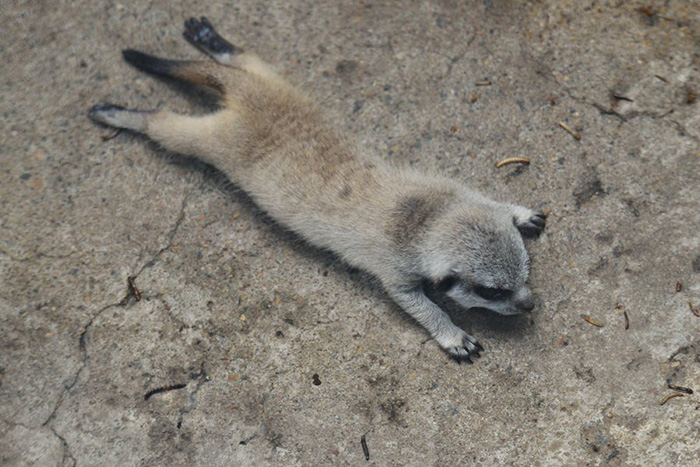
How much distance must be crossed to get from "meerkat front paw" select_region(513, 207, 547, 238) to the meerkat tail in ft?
7.19

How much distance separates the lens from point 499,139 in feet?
14.6

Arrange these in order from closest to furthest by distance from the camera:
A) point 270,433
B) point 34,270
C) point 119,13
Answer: point 270,433 < point 34,270 < point 119,13

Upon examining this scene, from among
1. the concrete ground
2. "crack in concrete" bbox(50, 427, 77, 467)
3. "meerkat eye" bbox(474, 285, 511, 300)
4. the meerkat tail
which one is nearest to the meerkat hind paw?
the concrete ground

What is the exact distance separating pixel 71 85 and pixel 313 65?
182 cm

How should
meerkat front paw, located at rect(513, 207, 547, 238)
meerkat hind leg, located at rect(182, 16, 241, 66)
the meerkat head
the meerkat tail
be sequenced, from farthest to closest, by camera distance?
meerkat hind leg, located at rect(182, 16, 241, 66) → the meerkat tail → meerkat front paw, located at rect(513, 207, 547, 238) → the meerkat head

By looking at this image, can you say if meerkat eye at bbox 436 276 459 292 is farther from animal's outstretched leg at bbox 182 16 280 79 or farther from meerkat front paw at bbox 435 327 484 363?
animal's outstretched leg at bbox 182 16 280 79


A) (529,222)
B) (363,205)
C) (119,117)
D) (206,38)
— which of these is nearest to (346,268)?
(363,205)

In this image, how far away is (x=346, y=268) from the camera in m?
4.22

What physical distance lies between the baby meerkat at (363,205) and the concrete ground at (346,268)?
21 centimetres

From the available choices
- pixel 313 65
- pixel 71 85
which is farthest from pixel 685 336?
pixel 71 85

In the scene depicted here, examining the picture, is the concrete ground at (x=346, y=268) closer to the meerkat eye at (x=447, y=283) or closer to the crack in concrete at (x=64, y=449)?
the crack in concrete at (x=64, y=449)

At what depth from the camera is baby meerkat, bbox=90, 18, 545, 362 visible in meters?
3.72

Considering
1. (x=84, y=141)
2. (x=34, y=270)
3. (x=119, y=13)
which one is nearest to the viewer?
(x=34, y=270)

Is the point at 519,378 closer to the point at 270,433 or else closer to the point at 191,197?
the point at 270,433
